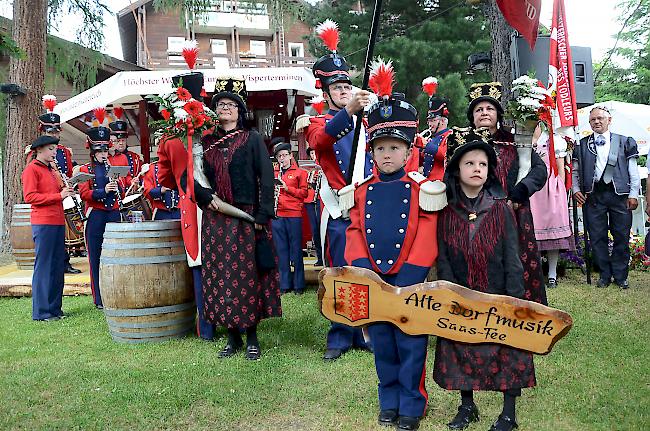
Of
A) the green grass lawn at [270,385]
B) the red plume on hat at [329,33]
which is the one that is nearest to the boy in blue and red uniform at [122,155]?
the green grass lawn at [270,385]

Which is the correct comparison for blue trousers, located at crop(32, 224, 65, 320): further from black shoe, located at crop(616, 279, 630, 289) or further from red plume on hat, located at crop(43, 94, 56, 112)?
black shoe, located at crop(616, 279, 630, 289)

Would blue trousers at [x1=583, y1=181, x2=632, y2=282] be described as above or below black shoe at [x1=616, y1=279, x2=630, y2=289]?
above

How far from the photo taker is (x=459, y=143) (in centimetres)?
304

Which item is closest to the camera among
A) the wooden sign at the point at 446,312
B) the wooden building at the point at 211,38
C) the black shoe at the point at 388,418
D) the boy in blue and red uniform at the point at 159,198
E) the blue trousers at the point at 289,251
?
the wooden sign at the point at 446,312

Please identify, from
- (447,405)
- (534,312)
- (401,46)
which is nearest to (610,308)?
(447,405)

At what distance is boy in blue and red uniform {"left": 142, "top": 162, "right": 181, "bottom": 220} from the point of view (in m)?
6.60

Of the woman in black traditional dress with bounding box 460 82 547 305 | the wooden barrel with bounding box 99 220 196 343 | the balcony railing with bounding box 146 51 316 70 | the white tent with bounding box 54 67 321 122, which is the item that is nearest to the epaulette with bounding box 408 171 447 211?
the woman in black traditional dress with bounding box 460 82 547 305

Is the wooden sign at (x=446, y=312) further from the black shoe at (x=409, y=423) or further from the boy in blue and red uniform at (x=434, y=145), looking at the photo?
the boy in blue and red uniform at (x=434, y=145)

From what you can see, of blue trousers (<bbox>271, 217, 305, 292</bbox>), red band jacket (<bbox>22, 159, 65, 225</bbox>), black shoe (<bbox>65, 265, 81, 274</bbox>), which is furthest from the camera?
black shoe (<bbox>65, 265, 81, 274</bbox>)

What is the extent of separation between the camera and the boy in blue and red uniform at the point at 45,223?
5.72 m

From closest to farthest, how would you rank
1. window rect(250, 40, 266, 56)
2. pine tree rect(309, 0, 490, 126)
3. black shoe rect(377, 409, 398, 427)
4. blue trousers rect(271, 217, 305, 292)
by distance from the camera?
black shoe rect(377, 409, 398, 427) < blue trousers rect(271, 217, 305, 292) < pine tree rect(309, 0, 490, 126) < window rect(250, 40, 266, 56)

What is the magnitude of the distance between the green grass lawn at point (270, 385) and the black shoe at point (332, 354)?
5 cm

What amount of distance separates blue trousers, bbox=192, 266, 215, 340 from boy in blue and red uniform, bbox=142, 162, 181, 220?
6.14 feet

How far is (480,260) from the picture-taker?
2.83 meters
